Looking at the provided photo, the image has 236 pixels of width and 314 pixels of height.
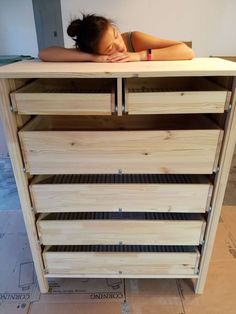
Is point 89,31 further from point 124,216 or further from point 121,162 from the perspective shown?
point 124,216

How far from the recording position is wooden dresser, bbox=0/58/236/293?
740mm

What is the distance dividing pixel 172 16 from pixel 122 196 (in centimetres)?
238

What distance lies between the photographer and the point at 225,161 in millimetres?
829

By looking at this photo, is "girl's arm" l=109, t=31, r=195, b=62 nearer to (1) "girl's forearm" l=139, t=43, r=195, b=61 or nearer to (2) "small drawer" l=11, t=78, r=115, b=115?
(1) "girl's forearm" l=139, t=43, r=195, b=61

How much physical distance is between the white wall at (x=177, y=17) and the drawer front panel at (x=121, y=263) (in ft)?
7.31

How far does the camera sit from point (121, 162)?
0.85 meters

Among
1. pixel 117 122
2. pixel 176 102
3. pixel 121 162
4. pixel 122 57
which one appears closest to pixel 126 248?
pixel 121 162

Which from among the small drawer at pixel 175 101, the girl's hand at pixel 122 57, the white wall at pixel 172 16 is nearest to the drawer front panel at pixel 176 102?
the small drawer at pixel 175 101

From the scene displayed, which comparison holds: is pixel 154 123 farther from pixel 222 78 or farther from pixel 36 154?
pixel 36 154

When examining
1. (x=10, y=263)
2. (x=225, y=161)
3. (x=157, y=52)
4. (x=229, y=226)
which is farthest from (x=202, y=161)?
(x=10, y=263)

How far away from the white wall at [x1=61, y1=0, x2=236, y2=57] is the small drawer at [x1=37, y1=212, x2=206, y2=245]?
2.18 metres

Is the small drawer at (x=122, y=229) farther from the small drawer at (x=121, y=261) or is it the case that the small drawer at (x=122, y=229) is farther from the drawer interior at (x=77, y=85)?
the drawer interior at (x=77, y=85)

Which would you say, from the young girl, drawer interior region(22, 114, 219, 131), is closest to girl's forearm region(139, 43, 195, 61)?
the young girl

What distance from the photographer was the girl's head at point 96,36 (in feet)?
3.06
